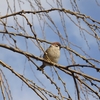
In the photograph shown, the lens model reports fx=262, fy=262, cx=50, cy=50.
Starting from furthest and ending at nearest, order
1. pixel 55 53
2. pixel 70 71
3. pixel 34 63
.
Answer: pixel 55 53 → pixel 34 63 → pixel 70 71

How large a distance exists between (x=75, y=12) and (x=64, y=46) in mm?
212

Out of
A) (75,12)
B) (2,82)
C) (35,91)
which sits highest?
(75,12)

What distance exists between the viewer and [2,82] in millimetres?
1343

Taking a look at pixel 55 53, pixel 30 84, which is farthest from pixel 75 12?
pixel 55 53

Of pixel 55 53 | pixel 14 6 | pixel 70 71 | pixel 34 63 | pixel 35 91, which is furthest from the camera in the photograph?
pixel 55 53

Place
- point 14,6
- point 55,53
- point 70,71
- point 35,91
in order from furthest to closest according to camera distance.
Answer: point 55,53 < point 14,6 < point 35,91 < point 70,71

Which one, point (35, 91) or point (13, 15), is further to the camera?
point (13, 15)

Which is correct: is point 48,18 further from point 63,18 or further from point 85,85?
point 85,85

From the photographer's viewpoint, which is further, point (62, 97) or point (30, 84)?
point (30, 84)

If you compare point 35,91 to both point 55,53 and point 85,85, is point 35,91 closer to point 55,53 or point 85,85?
point 85,85

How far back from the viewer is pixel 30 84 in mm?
1367

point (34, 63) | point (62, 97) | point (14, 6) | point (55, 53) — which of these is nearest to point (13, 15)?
point (14, 6)

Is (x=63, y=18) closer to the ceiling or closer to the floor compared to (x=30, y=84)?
closer to the ceiling

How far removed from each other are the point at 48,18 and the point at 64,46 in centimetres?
19
